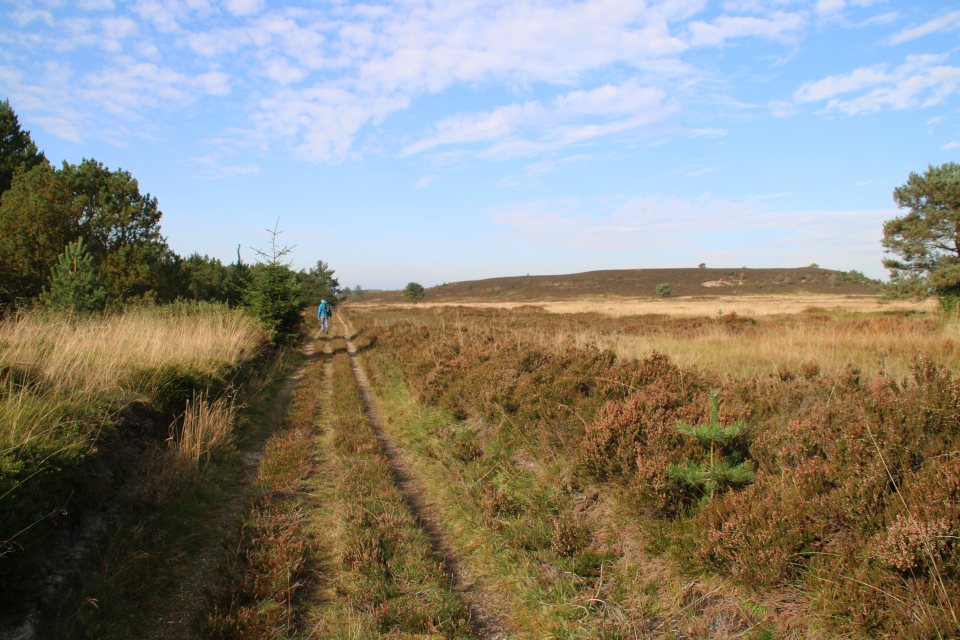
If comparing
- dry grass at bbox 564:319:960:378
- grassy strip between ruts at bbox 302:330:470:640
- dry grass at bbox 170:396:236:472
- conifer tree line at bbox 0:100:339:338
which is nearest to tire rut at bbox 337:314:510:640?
grassy strip between ruts at bbox 302:330:470:640

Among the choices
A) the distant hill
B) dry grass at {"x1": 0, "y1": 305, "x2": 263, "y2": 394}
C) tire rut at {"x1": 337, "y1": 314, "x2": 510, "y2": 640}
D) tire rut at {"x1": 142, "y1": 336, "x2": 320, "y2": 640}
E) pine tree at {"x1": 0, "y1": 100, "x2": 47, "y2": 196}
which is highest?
pine tree at {"x1": 0, "y1": 100, "x2": 47, "y2": 196}

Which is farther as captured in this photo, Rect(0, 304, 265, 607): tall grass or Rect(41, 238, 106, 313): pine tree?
Rect(41, 238, 106, 313): pine tree

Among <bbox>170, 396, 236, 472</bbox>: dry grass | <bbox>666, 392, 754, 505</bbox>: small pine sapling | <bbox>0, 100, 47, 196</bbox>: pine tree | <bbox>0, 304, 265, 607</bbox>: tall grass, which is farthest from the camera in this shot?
<bbox>0, 100, 47, 196</bbox>: pine tree

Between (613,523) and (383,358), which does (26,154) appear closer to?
(383,358)

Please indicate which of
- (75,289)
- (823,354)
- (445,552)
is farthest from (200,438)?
(823,354)

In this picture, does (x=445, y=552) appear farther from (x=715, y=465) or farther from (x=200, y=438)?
(x=200, y=438)

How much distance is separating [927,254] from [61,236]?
38.9m

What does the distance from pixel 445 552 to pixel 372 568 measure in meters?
0.75

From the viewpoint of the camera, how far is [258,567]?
370cm

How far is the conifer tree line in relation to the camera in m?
17.1

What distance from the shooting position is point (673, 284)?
3735 inches

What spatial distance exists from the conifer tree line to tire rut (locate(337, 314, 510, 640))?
11110mm

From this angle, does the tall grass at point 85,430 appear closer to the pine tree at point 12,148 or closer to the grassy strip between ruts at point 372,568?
the grassy strip between ruts at point 372,568

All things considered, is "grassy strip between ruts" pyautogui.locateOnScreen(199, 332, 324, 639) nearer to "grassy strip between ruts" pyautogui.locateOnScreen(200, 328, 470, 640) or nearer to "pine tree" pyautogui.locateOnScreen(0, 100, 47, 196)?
"grassy strip between ruts" pyautogui.locateOnScreen(200, 328, 470, 640)
